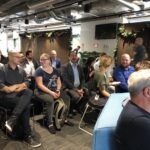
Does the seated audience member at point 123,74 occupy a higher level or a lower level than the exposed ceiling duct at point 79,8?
lower

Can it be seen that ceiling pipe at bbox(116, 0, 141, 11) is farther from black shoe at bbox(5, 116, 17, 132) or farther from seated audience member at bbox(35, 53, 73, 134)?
black shoe at bbox(5, 116, 17, 132)

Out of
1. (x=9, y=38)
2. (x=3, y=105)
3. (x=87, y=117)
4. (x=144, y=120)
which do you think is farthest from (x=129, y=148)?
(x=9, y=38)

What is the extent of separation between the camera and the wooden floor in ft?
10.8

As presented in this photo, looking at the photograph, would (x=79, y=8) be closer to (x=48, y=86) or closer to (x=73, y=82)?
(x=73, y=82)

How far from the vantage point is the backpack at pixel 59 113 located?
157 inches

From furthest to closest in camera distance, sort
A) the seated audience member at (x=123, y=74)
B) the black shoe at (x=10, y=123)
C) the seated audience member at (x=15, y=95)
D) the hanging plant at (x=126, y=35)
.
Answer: the hanging plant at (x=126, y=35) → the seated audience member at (x=123, y=74) → the seated audience member at (x=15, y=95) → the black shoe at (x=10, y=123)

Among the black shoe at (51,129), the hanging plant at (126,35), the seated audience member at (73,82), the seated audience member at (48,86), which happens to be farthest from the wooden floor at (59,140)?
the hanging plant at (126,35)

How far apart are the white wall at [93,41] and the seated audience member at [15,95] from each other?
15.0 ft

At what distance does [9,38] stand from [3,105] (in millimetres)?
12841

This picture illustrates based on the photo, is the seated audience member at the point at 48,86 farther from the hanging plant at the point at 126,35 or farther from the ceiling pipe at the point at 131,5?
the hanging plant at the point at 126,35

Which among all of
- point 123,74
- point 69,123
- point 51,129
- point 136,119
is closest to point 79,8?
point 123,74

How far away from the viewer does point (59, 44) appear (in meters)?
10.3

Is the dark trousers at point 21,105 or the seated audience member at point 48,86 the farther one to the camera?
the seated audience member at point 48,86

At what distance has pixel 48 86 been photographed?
403cm
